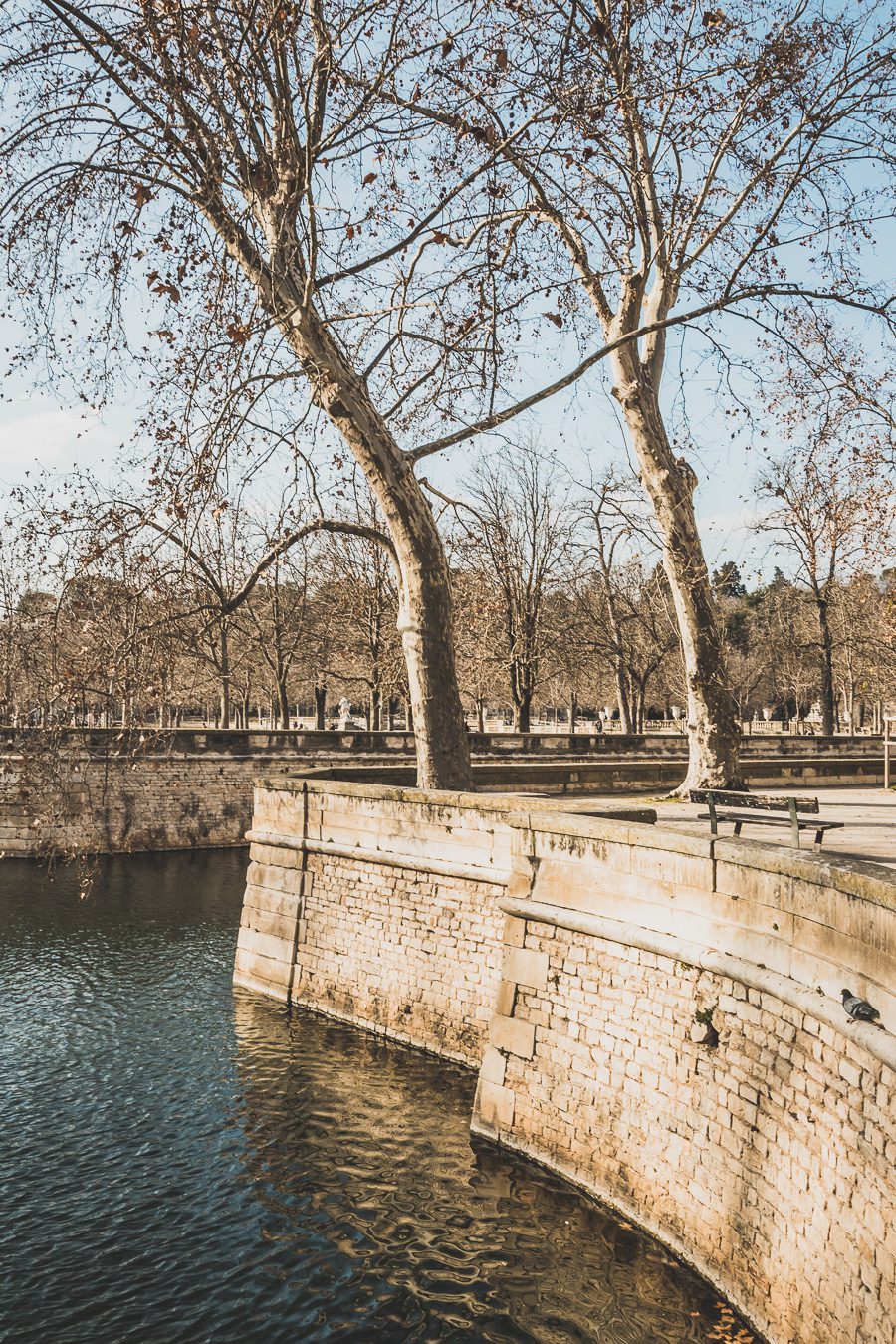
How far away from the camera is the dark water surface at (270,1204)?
742cm

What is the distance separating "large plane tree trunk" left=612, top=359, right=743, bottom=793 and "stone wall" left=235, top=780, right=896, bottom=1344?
4.77 m

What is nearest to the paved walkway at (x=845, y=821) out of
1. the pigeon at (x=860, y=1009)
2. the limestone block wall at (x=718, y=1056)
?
the limestone block wall at (x=718, y=1056)

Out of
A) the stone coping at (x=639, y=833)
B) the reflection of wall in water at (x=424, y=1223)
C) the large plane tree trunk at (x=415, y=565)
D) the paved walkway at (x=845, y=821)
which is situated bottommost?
the reflection of wall in water at (x=424, y=1223)

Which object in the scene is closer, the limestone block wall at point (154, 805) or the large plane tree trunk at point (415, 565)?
the large plane tree trunk at point (415, 565)

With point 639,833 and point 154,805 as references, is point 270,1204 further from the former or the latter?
point 154,805

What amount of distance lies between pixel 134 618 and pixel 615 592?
29.2 metres

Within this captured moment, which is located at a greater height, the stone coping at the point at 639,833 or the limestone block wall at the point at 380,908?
the stone coping at the point at 639,833

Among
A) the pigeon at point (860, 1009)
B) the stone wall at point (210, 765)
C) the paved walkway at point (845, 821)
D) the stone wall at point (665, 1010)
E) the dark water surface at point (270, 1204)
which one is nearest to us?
the pigeon at point (860, 1009)

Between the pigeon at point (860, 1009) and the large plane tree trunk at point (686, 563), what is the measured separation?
A: 9748 millimetres

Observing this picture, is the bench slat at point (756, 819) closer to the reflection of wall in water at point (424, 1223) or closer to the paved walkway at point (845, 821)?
the paved walkway at point (845, 821)

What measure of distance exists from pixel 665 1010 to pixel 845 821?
7.06 meters

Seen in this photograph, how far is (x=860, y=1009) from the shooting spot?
18.7ft

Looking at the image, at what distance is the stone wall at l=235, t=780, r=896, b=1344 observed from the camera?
5914 mm

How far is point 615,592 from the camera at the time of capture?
3822 cm
